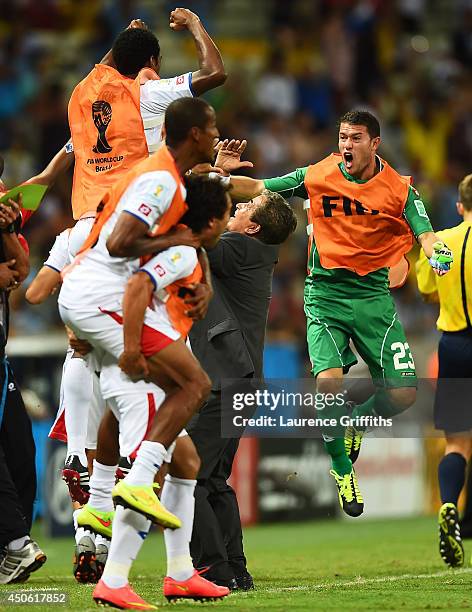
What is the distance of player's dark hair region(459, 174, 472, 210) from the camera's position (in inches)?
390

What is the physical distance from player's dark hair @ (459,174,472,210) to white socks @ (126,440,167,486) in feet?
14.1

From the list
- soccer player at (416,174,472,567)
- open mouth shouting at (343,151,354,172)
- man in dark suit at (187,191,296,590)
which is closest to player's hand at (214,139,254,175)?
man in dark suit at (187,191,296,590)

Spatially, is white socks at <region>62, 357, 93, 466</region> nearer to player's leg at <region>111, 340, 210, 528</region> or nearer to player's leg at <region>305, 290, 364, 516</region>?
player's leg at <region>305, 290, 364, 516</region>

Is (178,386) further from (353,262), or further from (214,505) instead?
(353,262)

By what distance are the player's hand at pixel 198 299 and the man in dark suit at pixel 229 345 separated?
1.33m

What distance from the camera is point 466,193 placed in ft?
32.7

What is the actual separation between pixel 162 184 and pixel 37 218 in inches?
399

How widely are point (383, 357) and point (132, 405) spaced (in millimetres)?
3043

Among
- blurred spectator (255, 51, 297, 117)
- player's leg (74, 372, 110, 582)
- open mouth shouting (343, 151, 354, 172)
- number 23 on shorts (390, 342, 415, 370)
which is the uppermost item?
blurred spectator (255, 51, 297, 117)

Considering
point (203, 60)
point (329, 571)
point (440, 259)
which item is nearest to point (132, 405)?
point (440, 259)

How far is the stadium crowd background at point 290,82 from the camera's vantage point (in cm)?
1733

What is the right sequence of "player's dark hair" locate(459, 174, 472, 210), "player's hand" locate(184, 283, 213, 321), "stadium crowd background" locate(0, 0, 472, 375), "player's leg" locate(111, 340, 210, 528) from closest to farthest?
1. "player's leg" locate(111, 340, 210, 528)
2. "player's hand" locate(184, 283, 213, 321)
3. "player's dark hair" locate(459, 174, 472, 210)
4. "stadium crowd background" locate(0, 0, 472, 375)

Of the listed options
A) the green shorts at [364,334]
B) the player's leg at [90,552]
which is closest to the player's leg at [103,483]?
the player's leg at [90,552]

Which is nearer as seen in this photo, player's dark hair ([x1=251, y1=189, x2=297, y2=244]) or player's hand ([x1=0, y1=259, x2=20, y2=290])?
player's hand ([x1=0, y1=259, x2=20, y2=290])
